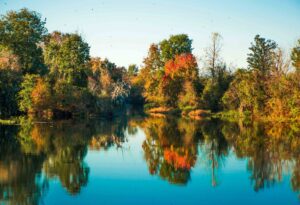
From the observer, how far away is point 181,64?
64.1 m

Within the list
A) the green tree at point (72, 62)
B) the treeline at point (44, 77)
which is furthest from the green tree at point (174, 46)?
the green tree at point (72, 62)

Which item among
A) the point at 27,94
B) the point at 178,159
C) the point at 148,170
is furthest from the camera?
the point at 27,94

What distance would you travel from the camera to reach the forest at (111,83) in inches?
1654

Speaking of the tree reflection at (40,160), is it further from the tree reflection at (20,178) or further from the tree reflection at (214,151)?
the tree reflection at (214,151)

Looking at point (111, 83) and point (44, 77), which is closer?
point (44, 77)

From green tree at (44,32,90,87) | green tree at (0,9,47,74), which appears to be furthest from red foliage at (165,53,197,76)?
green tree at (0,9,47,74)

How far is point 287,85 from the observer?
1660 inches

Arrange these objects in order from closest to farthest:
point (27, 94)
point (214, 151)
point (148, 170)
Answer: point (148, 170) < point (214, 151) < point (27, 94)

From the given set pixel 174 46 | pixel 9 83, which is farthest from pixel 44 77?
pixel 174 46

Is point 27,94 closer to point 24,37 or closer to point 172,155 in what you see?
point 24,37

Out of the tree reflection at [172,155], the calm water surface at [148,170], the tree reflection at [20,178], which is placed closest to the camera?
the tree reflection at [20,178]

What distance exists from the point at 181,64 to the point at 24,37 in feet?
81.9

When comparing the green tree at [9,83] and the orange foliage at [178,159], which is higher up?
the green tree at [9,83]

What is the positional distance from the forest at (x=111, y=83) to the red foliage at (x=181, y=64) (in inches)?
2.4
